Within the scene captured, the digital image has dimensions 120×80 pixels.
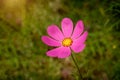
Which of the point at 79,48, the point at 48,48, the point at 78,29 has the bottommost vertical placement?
the point at 79,48

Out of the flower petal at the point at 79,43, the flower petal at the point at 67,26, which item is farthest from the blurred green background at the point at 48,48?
the flower petal at the point at 79,43

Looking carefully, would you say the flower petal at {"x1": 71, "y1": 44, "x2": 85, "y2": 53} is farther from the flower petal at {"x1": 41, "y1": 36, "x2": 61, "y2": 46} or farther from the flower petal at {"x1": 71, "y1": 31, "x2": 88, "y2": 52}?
the flower petal at {"x1": 41, "y1": 36, "x2": 61, "y2": 46}

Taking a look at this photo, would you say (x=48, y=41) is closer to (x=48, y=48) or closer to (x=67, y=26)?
(x=67, y=26)

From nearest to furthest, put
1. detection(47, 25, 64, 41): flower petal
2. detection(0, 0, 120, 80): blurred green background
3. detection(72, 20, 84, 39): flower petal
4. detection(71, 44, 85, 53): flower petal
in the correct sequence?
detection(71, 44, 85, 53): flower petal, detection(72, 20, 84, 39): flower petal, detection(47, 25, 64, 41): flower petal, detection(0, 0, 120, 80): blurred green background

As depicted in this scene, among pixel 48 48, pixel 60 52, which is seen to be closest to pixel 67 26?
pixel 60 52

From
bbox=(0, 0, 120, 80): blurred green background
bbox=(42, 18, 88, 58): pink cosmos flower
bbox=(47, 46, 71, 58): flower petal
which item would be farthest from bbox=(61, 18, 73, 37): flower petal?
bbox=(0, 0, 120, 80): blurred green background

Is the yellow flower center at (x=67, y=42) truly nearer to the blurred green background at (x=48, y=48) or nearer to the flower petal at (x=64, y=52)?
the flower petal at (x=64, y=52)

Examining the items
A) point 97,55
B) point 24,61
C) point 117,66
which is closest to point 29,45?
point 24,61
